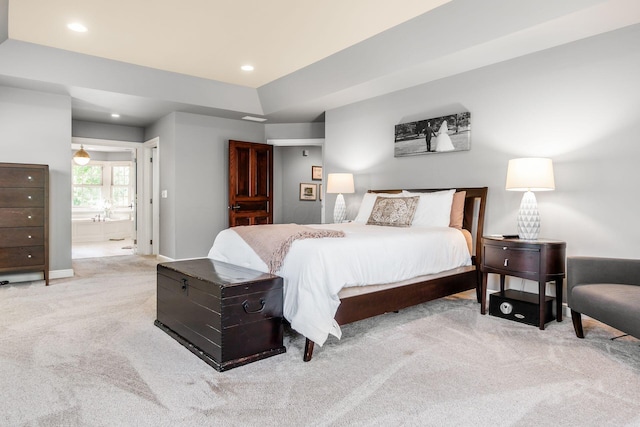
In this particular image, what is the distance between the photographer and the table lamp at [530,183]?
3221 millimetres

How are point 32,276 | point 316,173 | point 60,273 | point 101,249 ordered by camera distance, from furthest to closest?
point 316,173, point 101,249, point 60,273, point 32,276

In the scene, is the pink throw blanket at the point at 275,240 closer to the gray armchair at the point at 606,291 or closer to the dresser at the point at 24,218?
the gray armchair at the point at 606,291

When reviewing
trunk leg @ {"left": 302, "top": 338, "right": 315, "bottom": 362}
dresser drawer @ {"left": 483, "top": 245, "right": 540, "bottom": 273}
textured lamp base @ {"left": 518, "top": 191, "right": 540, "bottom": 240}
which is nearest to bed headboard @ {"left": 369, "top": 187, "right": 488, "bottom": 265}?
dresser drawer @ {"left": 483, "top": 245, "right": 540, "bottom": 273}

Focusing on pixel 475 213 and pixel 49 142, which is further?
pixel 49 142

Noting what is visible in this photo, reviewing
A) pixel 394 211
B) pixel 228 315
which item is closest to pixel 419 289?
pixel 394 211

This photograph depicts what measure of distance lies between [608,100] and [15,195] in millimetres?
5736

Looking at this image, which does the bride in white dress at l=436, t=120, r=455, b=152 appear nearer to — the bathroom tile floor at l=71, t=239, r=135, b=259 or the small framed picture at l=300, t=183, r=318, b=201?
the small framed picture at l=300, t=183, r=318, b=201

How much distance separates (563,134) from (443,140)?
1.20 metres

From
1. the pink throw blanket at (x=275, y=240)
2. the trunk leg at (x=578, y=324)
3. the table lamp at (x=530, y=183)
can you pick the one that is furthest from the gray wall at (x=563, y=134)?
the pink throw blanket at (x=275, y=240)

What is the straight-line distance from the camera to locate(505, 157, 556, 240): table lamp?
10.6 feet

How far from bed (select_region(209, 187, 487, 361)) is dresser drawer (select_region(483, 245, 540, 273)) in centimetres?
28

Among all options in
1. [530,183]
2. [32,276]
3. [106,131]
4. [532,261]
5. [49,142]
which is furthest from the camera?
[106,131]

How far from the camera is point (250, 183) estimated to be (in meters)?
6.68

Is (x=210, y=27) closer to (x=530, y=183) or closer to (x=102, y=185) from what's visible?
(x=530, y=183)
